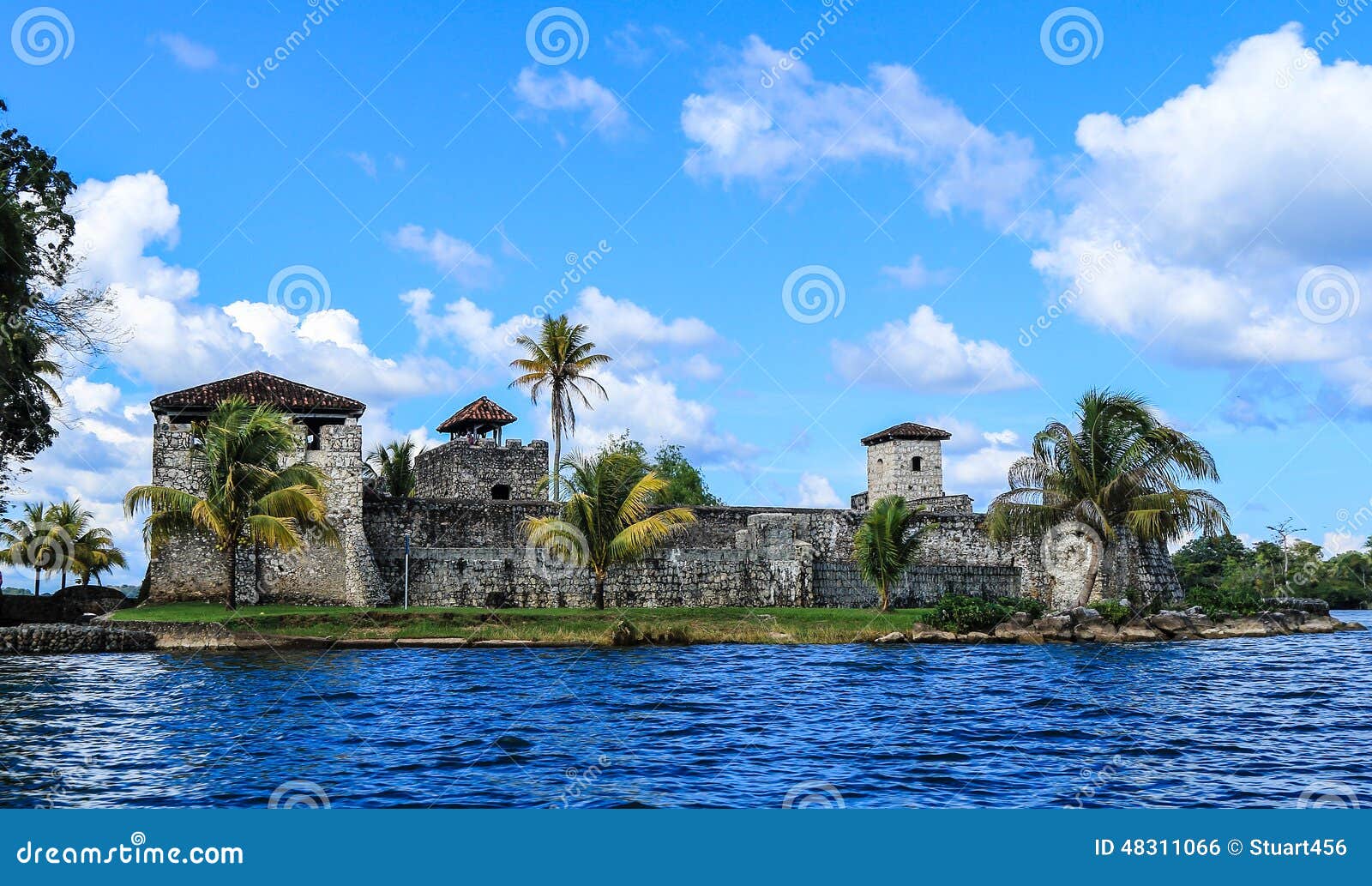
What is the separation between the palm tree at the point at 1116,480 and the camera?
3080 centimetres

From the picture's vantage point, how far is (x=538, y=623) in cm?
2852

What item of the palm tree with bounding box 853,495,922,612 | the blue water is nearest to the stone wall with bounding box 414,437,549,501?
the palm tree with bounding box 853,495,922,612

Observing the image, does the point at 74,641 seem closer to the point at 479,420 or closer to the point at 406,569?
the point at 406,569

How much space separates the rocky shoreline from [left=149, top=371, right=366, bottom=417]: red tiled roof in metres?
17.1

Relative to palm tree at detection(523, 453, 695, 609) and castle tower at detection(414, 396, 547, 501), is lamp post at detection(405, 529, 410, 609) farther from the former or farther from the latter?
castle tower at detection(414, 396, 547, 501)

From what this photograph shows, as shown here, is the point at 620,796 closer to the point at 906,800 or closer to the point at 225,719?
the point at 906,800

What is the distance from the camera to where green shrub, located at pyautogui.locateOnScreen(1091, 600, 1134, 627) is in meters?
30.3

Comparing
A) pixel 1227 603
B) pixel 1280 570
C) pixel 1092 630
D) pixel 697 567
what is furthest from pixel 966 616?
pixel 1280 570

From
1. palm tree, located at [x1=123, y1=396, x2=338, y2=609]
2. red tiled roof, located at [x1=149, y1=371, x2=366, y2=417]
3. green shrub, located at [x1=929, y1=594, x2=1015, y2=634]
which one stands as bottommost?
green shrub, located at [x1=929, y1=594, x2=1015, y2=634]

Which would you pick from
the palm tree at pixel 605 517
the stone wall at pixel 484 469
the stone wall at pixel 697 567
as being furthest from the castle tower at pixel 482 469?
the palm tree at pixel 605 517

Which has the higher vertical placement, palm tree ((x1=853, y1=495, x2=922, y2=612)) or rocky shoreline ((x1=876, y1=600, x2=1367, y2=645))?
palm tree ((x1=853, y1=495, x2=922, y2=612))

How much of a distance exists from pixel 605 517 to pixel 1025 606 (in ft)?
39.9

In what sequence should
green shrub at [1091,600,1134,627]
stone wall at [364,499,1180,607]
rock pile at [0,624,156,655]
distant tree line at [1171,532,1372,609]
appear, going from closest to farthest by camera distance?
rock pile at [0,624,156,655] → green shrub at [1091,600,1134,627] → stone wall at [364,499,1180,607] → distant tree line at [1171,532,1372,609]

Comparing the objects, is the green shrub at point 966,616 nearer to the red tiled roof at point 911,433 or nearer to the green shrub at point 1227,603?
the green shrub at point 1227,603
